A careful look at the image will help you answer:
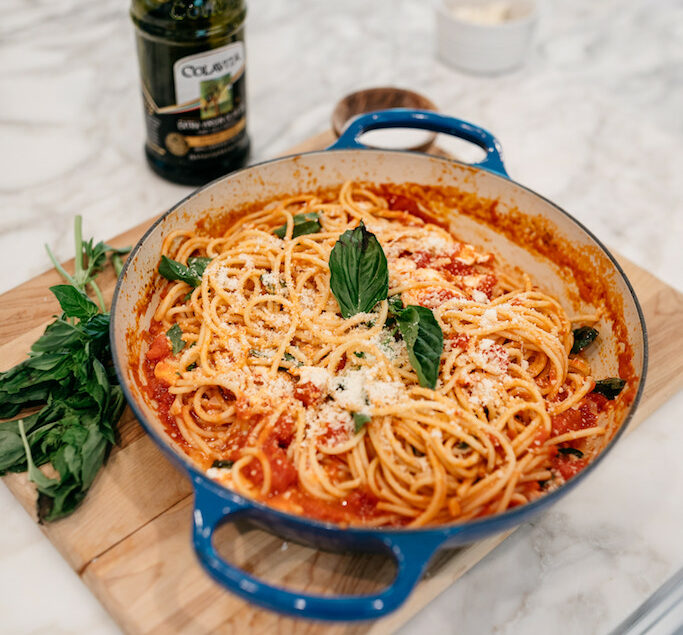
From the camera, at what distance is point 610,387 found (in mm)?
2152

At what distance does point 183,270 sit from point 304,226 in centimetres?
50

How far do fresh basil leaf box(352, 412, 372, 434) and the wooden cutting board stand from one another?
0.35 m

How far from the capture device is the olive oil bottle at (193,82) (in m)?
2.57

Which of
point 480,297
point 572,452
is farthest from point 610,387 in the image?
point 480,297

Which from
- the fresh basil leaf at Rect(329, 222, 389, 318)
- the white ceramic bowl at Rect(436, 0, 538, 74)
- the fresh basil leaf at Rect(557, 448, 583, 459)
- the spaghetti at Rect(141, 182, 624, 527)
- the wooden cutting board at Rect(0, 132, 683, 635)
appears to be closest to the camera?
the wooden cutting board at Rect(0, 132, 683, 635)

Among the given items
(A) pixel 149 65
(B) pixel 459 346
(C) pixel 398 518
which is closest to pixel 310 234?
(B) pixel 459 346

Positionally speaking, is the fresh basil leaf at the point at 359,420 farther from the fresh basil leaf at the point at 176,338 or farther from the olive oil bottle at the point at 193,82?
the olive oil bottle at the point at 193,82

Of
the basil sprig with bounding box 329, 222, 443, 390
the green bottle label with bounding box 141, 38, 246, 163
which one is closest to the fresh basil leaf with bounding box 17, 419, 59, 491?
the basil sprig with bounding box 329, 222, 443, 390

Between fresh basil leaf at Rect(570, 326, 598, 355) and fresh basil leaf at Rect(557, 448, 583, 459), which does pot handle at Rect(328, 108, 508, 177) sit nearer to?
fresh basil leaf at Rect(570, 326, 598, 355)

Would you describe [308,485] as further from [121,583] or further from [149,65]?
[149,65]

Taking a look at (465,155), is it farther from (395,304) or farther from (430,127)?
(395,304)

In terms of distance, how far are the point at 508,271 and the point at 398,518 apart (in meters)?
1.19

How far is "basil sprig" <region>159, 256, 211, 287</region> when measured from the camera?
2354 millimetres

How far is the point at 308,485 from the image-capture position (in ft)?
6.36
